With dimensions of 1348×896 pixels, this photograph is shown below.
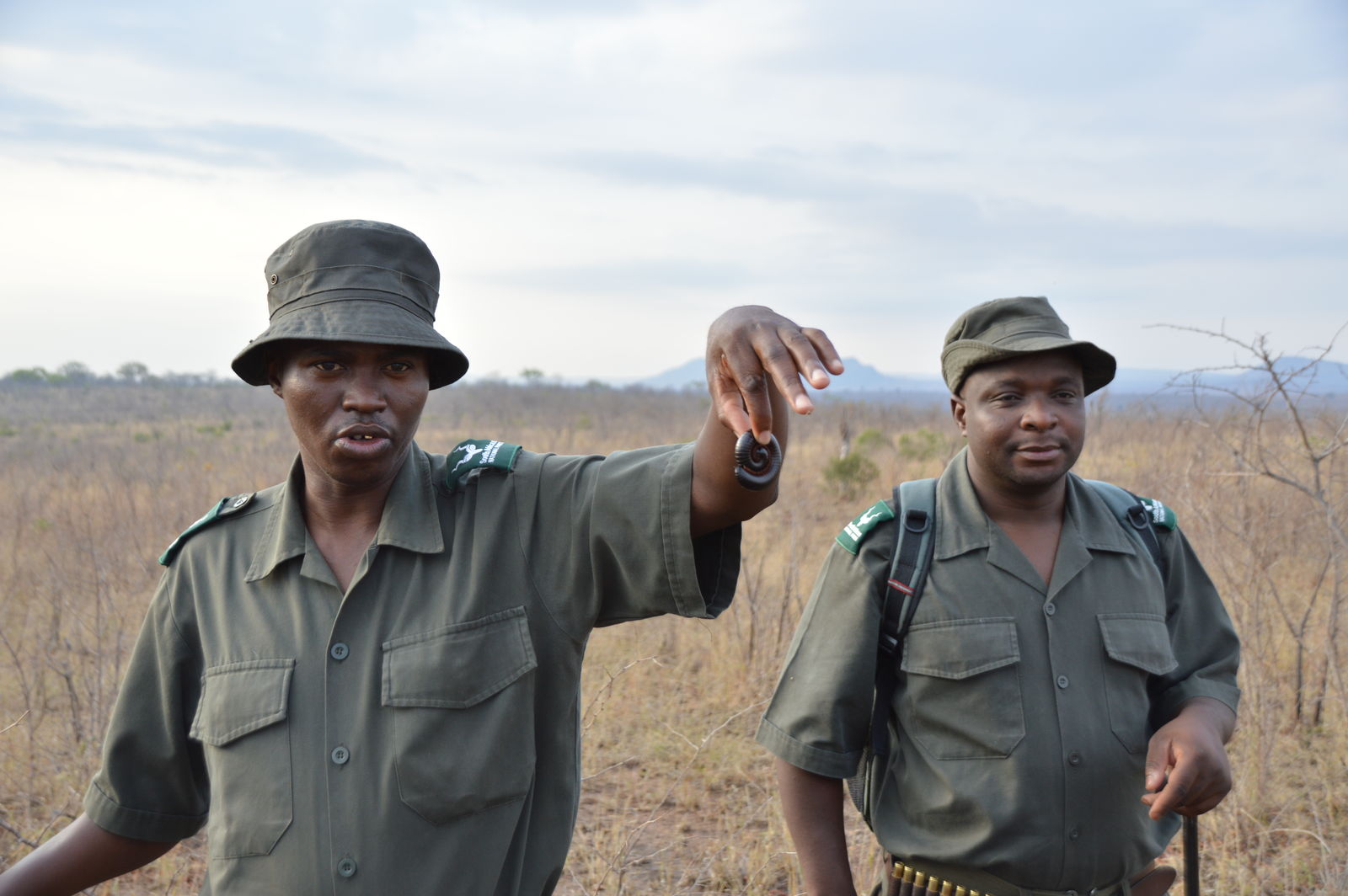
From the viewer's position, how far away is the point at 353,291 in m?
1.61

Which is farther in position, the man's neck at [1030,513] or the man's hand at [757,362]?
the man's neck at [1030,513]

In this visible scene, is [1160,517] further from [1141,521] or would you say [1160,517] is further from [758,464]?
[758,464]

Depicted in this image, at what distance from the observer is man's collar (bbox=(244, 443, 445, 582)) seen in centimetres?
163

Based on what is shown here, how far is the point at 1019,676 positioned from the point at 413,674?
3.98 feet

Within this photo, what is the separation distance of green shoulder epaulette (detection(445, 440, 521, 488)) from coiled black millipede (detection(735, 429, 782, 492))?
47 cm

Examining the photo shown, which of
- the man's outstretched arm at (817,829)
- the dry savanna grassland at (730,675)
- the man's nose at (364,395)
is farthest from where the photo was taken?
the dry savanna grassland at (730,675)

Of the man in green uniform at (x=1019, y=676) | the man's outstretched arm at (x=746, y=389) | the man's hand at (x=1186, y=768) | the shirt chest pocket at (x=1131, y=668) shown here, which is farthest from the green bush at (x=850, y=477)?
the man's outstretched arm at (x=746, y=389)

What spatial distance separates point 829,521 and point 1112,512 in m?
8.25

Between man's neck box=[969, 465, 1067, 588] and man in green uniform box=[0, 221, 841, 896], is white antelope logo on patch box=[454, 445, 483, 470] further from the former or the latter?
man's neck box=[969, 465, 1067, 588]

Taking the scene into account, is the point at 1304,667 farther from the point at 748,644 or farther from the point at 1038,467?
the point at 1038,467

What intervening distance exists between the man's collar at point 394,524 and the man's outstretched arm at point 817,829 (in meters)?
0.96

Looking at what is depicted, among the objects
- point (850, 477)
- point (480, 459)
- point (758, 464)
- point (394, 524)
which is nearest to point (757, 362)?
point (758, 464)

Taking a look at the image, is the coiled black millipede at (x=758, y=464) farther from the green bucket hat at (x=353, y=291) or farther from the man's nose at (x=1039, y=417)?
the man's nose at (x=1039, y=417)

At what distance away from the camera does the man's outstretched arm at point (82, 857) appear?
5.64ft
